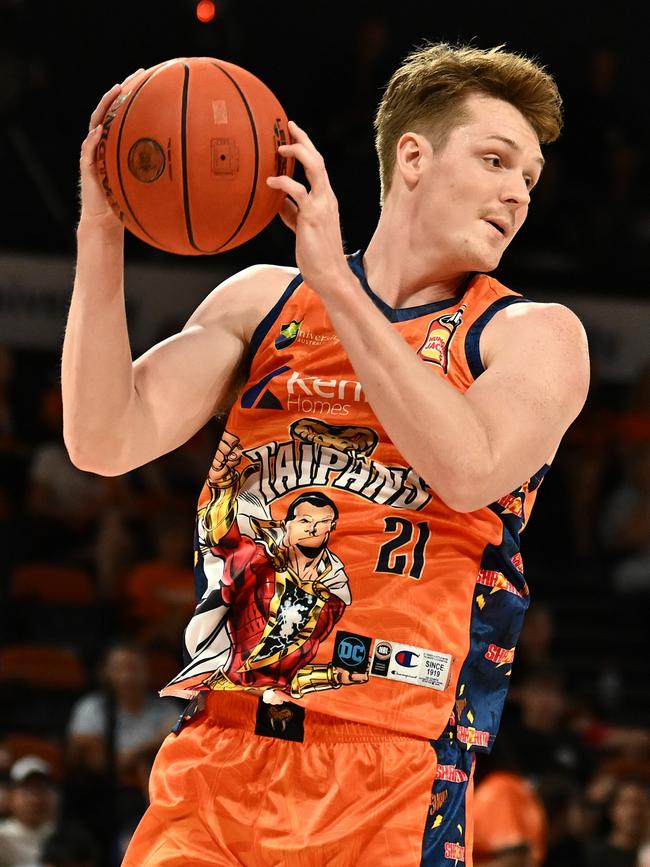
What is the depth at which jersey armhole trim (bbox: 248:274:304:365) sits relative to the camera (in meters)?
2.69

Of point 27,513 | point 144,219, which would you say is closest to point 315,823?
point 144,219

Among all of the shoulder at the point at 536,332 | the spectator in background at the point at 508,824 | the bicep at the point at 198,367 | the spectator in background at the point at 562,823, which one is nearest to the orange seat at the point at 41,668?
the spectator in background at the point at 508,824

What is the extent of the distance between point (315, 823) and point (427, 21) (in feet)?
35.7

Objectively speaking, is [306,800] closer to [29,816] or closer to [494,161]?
[494,161]

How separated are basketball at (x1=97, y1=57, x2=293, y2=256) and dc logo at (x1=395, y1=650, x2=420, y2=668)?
803mm

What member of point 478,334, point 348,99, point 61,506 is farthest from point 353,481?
point 348,99

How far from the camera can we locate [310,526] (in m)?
2.48

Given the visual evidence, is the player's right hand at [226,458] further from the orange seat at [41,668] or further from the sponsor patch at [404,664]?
the orange seat at [41,668]

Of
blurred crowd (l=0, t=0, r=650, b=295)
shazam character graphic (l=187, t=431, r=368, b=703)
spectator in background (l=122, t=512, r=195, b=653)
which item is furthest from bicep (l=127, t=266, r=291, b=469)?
blurred crowd (l=0, t=0, r=650, b=295)

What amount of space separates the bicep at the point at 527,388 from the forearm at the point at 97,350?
63cm

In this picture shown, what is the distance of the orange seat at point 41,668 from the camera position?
25.2 ft

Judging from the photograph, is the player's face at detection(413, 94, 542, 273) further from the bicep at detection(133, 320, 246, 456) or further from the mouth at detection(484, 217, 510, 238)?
the bicep at detection(133, 320, 246, 456)

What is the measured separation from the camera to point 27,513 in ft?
28.7

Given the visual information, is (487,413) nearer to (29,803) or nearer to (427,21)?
(29,803)
